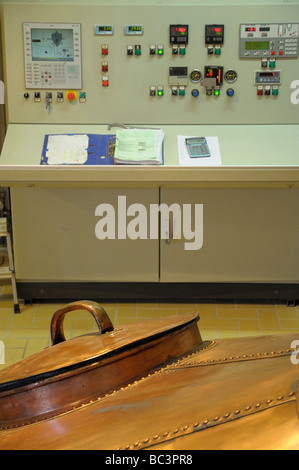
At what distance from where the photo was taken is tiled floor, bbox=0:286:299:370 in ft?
13.2

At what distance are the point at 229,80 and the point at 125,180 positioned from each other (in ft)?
3.63

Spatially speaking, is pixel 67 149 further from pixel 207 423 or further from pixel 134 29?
pixel 207 423

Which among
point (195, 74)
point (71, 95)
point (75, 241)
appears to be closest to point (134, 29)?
point (195, 74)

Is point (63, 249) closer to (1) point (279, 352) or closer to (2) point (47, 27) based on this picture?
(2) point (47, 27)

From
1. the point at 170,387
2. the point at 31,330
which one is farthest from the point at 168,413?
the point at 31,330

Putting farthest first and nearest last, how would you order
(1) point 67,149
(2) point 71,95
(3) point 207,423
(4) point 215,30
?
(2) point 71,95 → (4) point 215,30 → (1) point 67,149 → (3) point 207,423

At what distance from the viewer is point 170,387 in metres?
1.20

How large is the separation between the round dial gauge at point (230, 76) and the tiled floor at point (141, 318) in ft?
5.24

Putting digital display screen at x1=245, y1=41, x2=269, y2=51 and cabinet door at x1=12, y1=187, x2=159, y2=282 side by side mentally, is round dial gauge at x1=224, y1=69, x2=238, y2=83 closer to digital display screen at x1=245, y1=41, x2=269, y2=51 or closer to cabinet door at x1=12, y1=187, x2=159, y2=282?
digital display screen at x1=245, y1=41, x2=269, y2=51

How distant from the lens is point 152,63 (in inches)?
165

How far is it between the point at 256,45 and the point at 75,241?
1829 millimetres

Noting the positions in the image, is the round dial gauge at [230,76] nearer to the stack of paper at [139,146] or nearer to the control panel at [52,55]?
the stack of paper at [139,146]

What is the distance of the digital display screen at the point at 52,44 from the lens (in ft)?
13.6

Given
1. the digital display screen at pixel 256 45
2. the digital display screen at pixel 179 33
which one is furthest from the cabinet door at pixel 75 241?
the digital display screen at pixel 256 45
